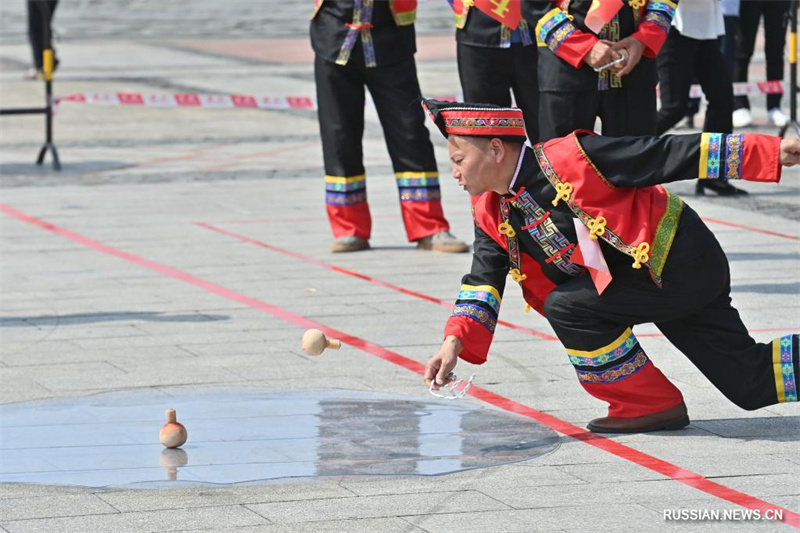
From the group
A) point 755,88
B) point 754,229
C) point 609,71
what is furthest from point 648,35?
point 755,88

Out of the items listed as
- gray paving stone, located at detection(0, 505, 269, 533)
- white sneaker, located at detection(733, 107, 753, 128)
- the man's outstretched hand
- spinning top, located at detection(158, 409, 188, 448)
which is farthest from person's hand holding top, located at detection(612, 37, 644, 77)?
white sneaker, located at detection(733, 107, 753, 128)

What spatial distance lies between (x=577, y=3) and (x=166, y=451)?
2.89m

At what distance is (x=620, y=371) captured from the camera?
4.95m

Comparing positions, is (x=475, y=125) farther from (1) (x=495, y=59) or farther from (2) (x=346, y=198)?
(2) (x=346, y=198)

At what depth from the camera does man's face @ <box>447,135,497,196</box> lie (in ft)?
15.6

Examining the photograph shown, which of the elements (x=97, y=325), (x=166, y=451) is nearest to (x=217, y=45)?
(x=97, y=325)

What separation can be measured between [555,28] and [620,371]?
7.19ft

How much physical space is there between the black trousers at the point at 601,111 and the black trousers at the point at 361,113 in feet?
5.86

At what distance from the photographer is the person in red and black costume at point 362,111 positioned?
8445 millimetres

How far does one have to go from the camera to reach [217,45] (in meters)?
23.3

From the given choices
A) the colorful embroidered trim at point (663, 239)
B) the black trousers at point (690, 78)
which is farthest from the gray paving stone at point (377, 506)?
the black trousers at point (690, 78)

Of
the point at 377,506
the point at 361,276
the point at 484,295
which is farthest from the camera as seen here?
the point at 361,276

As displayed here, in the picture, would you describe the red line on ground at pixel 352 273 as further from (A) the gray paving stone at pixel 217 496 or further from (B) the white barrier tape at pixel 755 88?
(B) the white barrier tape at pixel 755 88

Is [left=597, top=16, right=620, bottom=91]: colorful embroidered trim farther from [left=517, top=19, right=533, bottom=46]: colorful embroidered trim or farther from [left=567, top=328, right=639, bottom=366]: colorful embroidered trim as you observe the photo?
[left=567, top=328, right=639, bottom=366]: colorful embroidered trim
